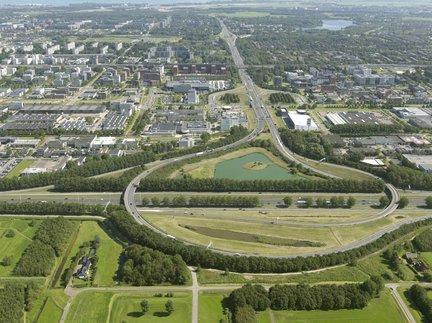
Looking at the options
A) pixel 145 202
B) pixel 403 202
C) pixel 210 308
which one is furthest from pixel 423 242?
pixel 145 202

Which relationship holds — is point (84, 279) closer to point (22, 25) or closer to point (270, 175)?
point (270, 175)

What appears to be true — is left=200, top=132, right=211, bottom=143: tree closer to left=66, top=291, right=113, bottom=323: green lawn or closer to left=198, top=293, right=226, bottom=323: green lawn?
left=198, top=293, right=226, bottom=323: green lawn

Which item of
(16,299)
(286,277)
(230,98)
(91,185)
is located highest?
(230,98)

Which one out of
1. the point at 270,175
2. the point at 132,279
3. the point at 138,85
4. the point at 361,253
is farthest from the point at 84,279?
the point at 138,85

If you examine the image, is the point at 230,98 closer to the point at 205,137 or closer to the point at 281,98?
the point at 281,98

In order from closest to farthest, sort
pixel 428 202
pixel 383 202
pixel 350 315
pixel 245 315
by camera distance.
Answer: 1. pixel 245 315
2. pixel 350 315
3. pixel 383 202
4. pixel 428 202

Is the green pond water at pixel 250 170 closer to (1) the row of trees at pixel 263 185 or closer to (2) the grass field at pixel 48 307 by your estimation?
(1) the row of trees at pixel 263 185
